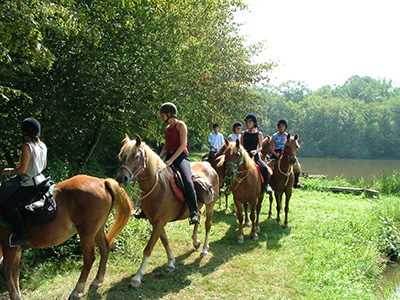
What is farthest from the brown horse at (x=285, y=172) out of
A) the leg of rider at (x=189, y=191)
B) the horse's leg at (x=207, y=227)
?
the leg of rider at (x=189, y=191)

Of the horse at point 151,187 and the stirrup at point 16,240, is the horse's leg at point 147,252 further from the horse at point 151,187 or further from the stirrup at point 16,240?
the stirrup at point 16,240

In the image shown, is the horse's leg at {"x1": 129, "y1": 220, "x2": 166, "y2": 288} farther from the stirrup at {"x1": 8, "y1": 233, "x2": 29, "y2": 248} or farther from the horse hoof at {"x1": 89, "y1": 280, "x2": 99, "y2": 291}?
the stirrup at {"x1": 8, "y1": 233, "x2": 29, "y2": 248}

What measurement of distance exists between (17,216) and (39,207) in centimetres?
28

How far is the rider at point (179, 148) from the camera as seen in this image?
531cm

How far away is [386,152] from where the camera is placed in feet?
179

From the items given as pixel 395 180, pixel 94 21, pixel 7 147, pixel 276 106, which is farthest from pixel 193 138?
pixel 276 106

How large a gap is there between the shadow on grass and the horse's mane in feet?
5.47

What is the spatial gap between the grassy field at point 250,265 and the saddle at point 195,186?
1.25 meters

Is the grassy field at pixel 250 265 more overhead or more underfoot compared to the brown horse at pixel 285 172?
more underfoot

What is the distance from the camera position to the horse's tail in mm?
4842

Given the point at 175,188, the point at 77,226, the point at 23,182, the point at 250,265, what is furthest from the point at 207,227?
the point at 23,182

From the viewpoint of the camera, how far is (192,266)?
5.72m

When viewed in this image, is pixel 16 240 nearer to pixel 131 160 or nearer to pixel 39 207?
pixel 39 207

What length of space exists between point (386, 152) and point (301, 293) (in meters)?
58.3
